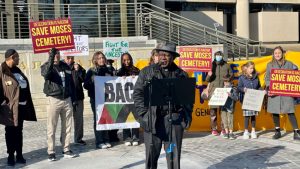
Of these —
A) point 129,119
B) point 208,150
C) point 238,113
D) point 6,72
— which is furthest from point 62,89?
point 238,113

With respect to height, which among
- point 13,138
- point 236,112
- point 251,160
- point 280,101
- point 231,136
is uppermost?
point 280,101

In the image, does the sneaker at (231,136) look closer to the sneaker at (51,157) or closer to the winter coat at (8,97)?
→ the sneaker at (51,157)

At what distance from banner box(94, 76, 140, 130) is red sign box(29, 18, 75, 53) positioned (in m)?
0.92

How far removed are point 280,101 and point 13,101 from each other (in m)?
5.30

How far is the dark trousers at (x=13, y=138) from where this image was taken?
25.7 ft

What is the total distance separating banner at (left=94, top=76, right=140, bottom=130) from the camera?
893 centimetres

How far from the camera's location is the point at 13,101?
766cm

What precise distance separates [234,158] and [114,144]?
2.62 meters

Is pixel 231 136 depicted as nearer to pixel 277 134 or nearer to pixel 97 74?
pixel 277 134

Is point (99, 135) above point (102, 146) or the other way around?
above

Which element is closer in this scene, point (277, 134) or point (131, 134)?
point (131, 134)

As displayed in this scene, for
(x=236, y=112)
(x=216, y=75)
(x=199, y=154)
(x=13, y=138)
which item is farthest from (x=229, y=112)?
(x=13, y=138)

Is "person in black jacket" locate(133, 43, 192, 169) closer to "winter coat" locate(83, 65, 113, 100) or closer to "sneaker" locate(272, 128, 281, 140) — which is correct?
"winter coat" locate(83, 65, 113, 100)

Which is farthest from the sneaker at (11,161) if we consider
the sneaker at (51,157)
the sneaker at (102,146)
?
the sneaker at (102,146)
